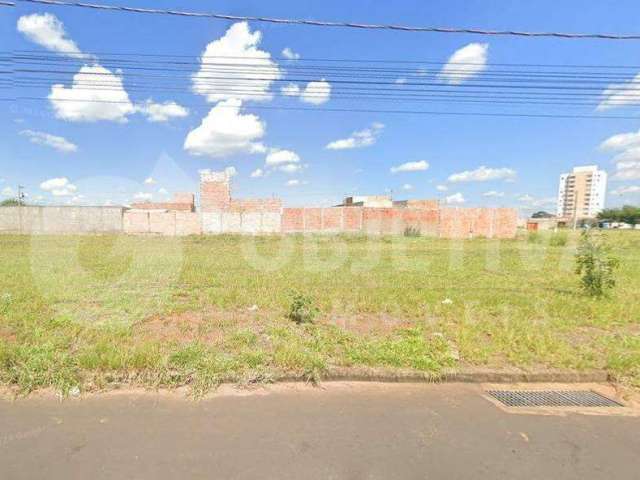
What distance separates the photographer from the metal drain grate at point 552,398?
8.48 feet

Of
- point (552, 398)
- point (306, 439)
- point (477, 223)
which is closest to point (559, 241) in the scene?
point (477, 223)

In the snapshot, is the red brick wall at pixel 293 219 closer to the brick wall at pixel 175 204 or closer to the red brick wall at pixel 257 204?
the red brick wall at pixel 257 204

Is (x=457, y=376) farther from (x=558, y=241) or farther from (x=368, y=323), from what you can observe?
(x=558, y=241)

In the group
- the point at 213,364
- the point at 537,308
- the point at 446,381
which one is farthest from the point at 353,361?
the point at 537,308

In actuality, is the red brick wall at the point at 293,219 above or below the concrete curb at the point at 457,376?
above

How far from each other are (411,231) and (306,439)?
2144cm

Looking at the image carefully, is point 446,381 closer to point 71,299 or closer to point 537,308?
point 537,308

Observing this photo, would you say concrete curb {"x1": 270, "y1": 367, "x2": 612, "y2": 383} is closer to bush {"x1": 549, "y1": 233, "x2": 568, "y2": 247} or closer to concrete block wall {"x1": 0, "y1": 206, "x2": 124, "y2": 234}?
bush {"x1": 549, "y1": 233, "x2": 568, "y2": 247}

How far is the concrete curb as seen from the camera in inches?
113

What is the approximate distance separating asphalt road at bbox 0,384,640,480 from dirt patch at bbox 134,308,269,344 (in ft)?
3.36

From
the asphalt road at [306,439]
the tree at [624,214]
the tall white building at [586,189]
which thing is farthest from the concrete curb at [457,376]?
the tall white building at [586,189]

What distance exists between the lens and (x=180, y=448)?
199 centimetres

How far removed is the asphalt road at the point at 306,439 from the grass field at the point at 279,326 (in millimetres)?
335

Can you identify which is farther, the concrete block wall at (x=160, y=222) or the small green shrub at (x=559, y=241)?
the concrete block wall at (x=160, y=222)
